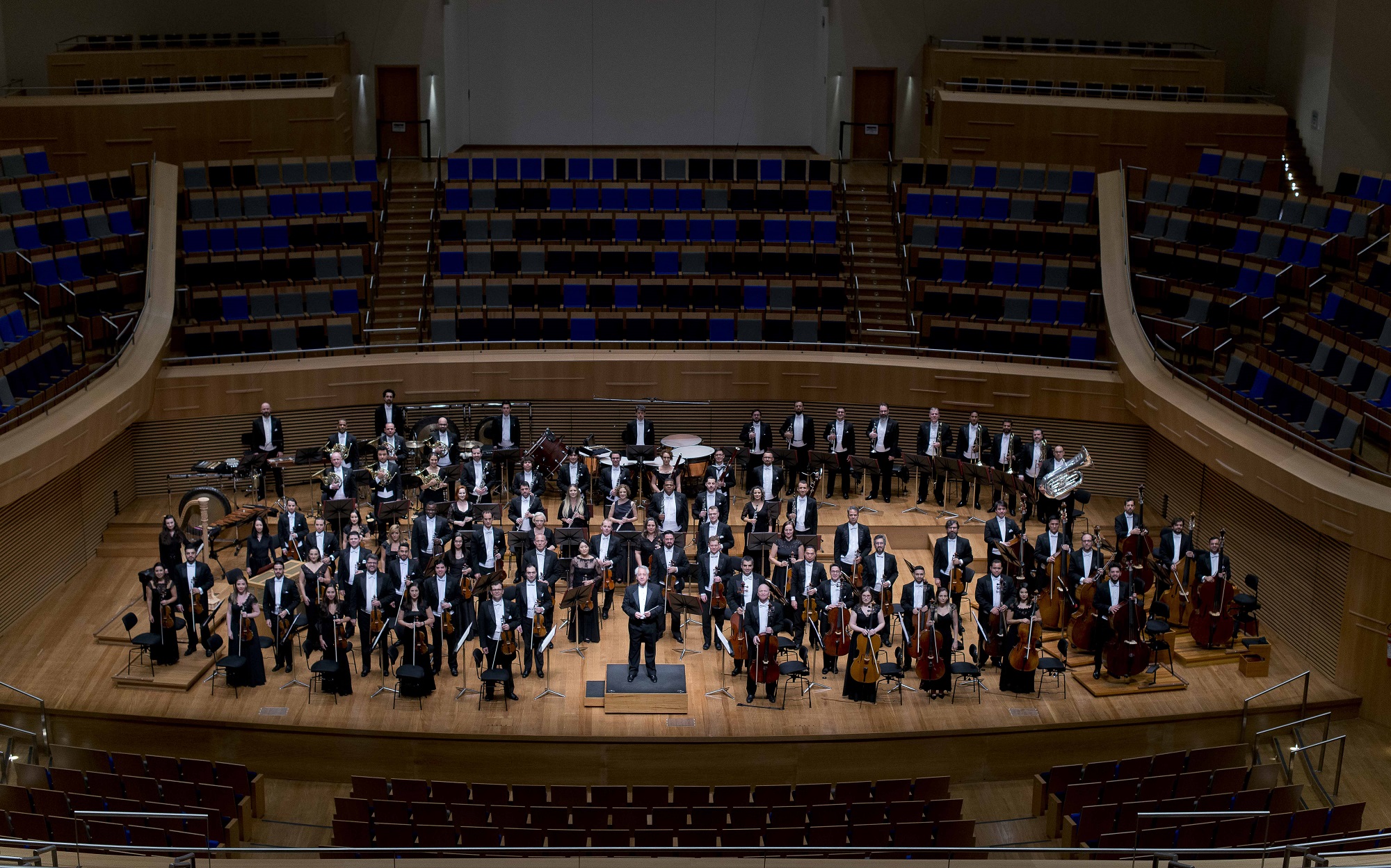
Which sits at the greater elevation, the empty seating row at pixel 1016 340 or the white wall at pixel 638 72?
the white wall at pixel 638 72

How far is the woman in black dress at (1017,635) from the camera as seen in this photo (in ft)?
36.2

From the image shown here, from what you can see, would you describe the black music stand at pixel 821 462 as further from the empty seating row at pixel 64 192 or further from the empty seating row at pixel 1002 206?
the empty seating row at pixel 64 192

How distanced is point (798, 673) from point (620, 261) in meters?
7.07

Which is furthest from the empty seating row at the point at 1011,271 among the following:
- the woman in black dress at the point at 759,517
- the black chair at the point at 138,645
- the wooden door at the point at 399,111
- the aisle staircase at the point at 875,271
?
the black chair at the point at 138,645

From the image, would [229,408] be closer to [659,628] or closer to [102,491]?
[102,491]

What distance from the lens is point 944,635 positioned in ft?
36.5

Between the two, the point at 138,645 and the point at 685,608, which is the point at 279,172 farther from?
the point at 685,608

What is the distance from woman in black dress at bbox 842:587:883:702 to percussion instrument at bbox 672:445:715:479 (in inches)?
127

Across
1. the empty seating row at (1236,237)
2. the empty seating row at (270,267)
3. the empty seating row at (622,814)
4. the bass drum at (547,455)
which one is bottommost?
the empty seating row at (622,814)

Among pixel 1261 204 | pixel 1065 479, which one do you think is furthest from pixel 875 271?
pixel 1065 479

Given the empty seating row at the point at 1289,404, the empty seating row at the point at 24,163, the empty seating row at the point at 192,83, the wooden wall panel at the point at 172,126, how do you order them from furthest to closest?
1. the empty seating row at the point at 192,83
2. the wooden wall panel at the point at 172,126
3. the empty seating row at the point at 24,163
4. the empty seating row at the point at 1289,404

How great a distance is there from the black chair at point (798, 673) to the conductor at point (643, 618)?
1039mm

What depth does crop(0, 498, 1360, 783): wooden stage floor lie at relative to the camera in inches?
420

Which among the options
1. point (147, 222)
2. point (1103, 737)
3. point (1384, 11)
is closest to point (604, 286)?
point (147, 222)
